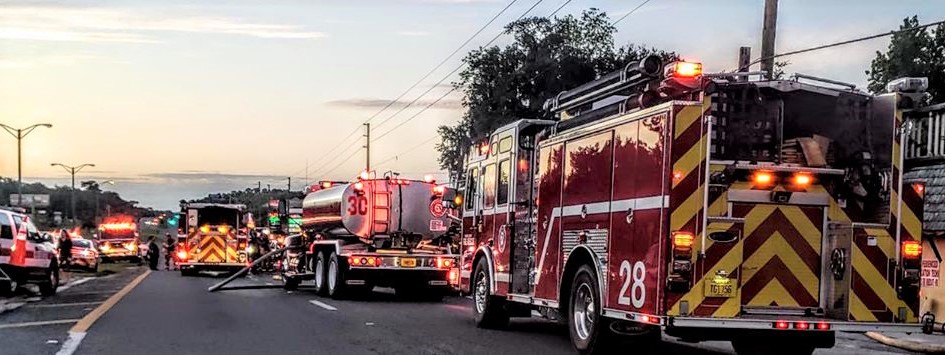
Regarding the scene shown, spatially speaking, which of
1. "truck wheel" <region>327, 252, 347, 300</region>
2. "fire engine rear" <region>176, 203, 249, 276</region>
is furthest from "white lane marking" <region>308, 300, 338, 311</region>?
"fire engine rear" <region>176, 203, 249, 276</region>

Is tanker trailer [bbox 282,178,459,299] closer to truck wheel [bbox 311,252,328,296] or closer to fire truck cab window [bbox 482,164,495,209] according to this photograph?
truck wheel [bbox 311,252,328,296]

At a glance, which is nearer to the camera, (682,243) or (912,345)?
(682,243)

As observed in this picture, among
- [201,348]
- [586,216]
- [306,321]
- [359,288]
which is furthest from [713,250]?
[359,288]

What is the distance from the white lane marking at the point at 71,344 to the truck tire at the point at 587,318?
5.24 meters

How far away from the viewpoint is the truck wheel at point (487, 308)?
1453cm

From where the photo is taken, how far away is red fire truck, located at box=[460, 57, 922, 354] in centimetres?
962

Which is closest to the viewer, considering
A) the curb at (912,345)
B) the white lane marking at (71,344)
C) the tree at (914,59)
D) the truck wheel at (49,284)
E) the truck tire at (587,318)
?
the truck tire at (587,318)

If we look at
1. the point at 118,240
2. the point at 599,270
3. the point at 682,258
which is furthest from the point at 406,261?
the point at 118,240

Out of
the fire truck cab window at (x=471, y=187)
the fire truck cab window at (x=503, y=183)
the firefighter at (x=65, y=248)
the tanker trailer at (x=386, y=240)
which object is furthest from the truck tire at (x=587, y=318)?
the firefighter at (x=65, y=248)

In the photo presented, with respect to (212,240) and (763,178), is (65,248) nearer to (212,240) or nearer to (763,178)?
(212,240)

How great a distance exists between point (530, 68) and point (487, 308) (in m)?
34.9

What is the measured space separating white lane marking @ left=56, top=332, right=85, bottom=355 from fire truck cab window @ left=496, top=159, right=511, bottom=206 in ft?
18.0

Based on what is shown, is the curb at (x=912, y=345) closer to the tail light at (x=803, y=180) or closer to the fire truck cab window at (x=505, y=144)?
the tail light at (x=803, y=180)

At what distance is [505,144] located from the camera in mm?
14523
